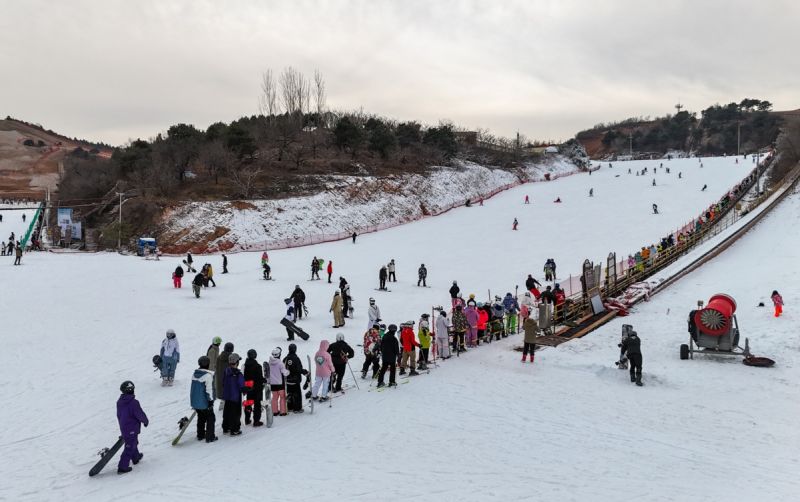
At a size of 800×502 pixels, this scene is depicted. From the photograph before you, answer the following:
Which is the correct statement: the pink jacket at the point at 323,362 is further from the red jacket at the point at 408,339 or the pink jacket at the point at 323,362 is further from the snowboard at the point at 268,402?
the red jacket at the point at 408,339

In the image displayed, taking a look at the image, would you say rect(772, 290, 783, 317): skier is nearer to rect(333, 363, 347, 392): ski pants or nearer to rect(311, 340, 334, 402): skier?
rect(333, 363, 347, 392): ski pants

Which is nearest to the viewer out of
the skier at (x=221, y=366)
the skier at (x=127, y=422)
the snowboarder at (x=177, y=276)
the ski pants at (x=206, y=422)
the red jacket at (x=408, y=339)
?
the skier at (x=127, y=422)

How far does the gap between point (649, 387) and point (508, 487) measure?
6.67 meters

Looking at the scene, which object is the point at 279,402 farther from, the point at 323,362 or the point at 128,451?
the point at 128,451

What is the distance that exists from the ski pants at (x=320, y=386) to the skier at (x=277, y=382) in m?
0.75

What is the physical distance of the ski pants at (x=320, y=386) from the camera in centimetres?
1038

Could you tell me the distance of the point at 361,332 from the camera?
16875 millimetres

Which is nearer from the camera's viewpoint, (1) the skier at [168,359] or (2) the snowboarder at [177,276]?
(1) the skier at [168,359]

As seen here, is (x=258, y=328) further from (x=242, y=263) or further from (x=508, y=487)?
(x=242, y=263)

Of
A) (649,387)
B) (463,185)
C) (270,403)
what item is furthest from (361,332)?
(463,185)

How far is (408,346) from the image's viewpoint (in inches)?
484

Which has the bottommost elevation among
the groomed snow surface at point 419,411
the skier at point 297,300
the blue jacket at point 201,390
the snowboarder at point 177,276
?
the groomed snow surface at point 419,411

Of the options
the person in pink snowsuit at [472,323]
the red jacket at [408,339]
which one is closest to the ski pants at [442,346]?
the person in pink snowsuit at [472,323]

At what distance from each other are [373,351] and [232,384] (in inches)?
163
